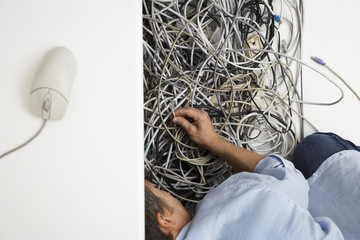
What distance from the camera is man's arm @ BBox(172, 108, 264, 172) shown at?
2.52 ft

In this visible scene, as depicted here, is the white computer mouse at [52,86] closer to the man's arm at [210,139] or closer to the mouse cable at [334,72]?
the man's arm at [210,139]

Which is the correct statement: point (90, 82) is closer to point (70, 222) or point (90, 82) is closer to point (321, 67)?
point (70, 222)

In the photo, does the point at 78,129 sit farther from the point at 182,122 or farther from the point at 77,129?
the point at 182,122

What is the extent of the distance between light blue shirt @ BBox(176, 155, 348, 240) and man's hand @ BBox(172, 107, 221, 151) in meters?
0.23

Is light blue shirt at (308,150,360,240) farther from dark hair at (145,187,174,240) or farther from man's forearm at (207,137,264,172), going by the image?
dark hair at (145,187,174,240)

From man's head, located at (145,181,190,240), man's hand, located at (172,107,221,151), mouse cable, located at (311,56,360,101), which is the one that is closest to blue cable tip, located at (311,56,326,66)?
mouse cable, located at (311,56,360,101)

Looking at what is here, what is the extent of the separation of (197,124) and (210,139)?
0.22 ft

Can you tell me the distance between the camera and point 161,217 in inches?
23.0

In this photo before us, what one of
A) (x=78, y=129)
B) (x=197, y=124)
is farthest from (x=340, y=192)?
(x=78, y=129)

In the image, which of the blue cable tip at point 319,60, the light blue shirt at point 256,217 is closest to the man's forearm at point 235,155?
the light blue shirt at point 256,217

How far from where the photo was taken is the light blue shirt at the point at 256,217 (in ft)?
1.66

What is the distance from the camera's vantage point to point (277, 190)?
0.55 m

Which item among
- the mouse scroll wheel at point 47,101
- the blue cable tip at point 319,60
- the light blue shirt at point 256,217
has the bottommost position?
the light blue shirt at point 256,217

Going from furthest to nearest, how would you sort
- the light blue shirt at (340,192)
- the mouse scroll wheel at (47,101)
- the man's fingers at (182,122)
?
1. the man's fingers at (182,122)
2. the light blue shirt at (340,192)
3. the mouse scroll wheel at (47,101)
